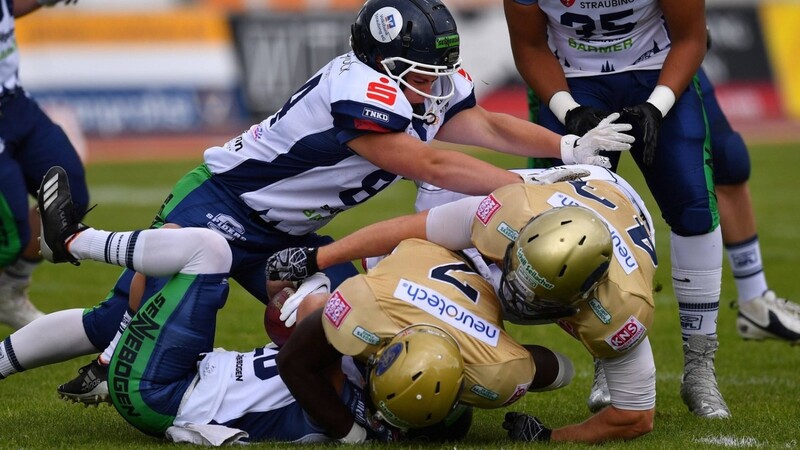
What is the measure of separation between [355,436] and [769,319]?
8.82 feet

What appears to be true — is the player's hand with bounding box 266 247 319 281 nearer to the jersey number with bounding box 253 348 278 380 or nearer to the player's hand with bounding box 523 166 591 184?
the jersey number with bounding box 253 348 278 380

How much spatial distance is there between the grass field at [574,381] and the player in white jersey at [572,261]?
0.15 meters

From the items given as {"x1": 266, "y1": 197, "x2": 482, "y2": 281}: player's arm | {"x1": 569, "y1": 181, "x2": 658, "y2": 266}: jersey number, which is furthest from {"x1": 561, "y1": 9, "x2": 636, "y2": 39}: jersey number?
{"x1": 266, "y1": 197, "x2": 482, "y2": 281}: player's arm

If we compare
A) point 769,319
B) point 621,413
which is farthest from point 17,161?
point 769,319

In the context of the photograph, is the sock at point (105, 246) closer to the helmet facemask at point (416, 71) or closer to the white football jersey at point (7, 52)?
the helmet facemask at point (416, 71)

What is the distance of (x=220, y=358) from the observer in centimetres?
438

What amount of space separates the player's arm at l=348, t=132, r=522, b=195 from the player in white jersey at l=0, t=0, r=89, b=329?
2.28 metres

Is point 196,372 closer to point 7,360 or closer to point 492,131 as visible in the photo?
point 7,360

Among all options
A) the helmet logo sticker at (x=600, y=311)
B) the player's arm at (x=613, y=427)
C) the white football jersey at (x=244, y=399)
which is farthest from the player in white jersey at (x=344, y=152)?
the player's arm at (x=613, y=427)

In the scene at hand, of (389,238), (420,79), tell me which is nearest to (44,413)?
(389,238)

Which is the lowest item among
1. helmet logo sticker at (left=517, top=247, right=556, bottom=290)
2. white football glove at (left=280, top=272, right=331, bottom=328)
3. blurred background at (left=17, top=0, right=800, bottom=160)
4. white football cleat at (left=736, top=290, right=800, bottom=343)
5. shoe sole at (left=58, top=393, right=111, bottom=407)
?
blurred background at (left=17, top=0, right=800, bottom=160)

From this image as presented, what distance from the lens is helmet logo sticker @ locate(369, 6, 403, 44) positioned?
450cm

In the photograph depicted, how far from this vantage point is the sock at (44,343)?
185 inches

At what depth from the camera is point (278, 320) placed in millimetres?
4410
